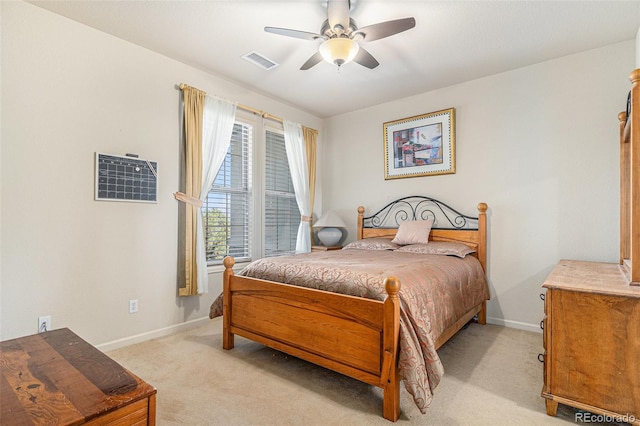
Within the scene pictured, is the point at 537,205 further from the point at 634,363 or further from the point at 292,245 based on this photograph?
the point at 292,245

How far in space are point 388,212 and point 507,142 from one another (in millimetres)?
1602

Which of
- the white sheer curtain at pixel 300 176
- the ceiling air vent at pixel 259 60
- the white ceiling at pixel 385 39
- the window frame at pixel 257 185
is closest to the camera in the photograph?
the white ceiling at pixel 385 39

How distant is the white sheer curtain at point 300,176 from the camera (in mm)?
4461

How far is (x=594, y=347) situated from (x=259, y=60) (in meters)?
3.41

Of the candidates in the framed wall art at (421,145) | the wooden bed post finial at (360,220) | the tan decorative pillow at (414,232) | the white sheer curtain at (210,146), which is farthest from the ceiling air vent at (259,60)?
the tan decorative pillow at (414,232)

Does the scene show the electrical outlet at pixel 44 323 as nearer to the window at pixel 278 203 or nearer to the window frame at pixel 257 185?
the window frame at pixel 257 185

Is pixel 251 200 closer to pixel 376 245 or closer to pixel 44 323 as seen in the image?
pixel 376 245

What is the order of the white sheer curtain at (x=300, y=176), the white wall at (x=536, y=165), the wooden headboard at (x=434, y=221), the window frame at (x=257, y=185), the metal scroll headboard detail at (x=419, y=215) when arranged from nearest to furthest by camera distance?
1. the white wall at (x=536, y=165)
2. the wooden headboard at (x=434, y=221)
3. the metal scroll headboard detail at (x=419, y=215)
4. the window frame at (x=257, y=185)
5. the white sheer curtain at (x=300, y=176)

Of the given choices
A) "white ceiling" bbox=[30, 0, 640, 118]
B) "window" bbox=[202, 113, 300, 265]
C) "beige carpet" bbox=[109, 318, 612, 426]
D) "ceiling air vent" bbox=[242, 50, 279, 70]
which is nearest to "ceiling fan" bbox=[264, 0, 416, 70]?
"white ceiling" bbox=[30, 0, 640, 118]

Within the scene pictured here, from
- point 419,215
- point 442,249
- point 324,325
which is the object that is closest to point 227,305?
point 324,325

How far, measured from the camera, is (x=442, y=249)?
3.26m

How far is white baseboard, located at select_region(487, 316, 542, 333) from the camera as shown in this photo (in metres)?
3.22

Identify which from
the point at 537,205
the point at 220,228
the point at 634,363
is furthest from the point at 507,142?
the point at 220,228

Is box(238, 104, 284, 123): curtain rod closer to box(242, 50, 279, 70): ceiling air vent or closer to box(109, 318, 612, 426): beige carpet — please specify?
box(242, 50, 279, 70): ceiling air vent
